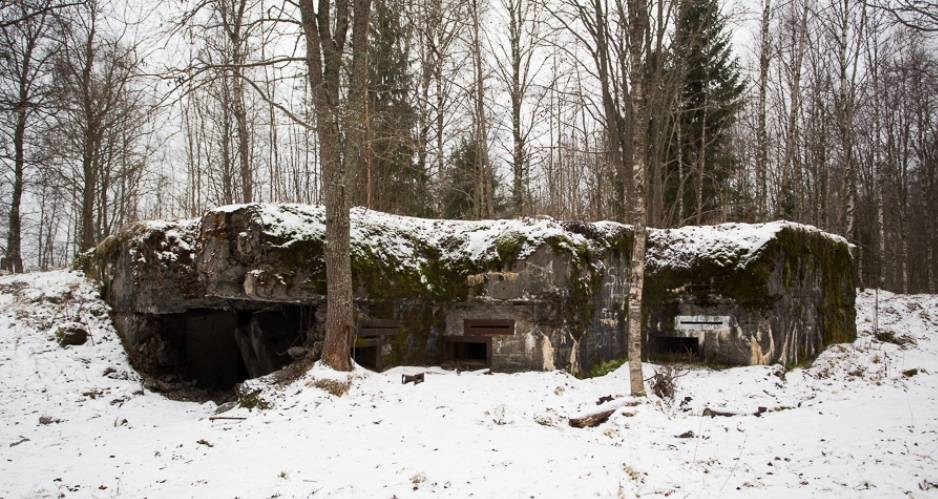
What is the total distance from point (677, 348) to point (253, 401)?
7.52m

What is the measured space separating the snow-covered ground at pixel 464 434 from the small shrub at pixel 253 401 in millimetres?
107

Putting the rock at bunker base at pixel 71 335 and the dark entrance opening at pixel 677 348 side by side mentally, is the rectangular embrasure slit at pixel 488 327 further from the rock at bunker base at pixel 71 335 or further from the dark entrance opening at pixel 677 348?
the rock at bunker base at pixel 71 335

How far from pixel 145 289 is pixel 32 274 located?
5.08m

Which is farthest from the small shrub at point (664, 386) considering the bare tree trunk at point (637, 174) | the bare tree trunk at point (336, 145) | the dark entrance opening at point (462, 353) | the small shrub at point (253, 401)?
the small shrub at point (253, 401)

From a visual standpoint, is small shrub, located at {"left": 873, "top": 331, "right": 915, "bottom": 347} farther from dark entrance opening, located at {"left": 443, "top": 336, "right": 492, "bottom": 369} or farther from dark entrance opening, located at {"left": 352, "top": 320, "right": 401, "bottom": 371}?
dark entrance opening, located at {"left": 352, "top": 320, "right": 401, "bottom": 371}

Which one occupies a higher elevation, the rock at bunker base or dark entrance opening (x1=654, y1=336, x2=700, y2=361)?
the rock at bunker base

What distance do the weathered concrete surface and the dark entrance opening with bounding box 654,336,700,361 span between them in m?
0.21

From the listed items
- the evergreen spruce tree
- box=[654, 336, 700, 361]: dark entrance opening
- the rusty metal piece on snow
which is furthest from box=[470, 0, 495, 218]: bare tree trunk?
the rusty metal piece on snow

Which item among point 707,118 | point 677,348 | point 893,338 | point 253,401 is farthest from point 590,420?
point 707,118

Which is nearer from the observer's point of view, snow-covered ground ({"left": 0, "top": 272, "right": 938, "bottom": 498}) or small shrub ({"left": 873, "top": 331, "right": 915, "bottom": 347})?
snow-covered ground ({"left": 0, "top": 272, "right": 938, "bottom": 498})

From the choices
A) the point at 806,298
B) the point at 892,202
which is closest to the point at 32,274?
the point at 806,298

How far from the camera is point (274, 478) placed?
5105 mm

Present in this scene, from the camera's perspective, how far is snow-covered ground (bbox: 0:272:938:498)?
4910mm

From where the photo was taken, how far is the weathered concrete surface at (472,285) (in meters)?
8.45
